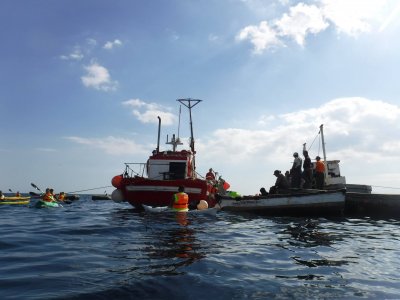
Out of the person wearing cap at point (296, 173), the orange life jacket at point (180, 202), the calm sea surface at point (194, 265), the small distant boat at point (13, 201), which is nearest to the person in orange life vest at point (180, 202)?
the orange life jacket at point (180, 202)

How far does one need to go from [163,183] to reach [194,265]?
13349 millimetres

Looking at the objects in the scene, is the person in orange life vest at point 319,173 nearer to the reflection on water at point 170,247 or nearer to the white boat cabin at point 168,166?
the white boat cabin at point 168,166

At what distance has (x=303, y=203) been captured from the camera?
1731 centimetres

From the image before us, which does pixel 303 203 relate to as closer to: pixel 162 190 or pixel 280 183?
pixel 280 183

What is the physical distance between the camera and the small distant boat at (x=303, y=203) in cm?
1711

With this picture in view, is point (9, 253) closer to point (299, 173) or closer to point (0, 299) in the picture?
point (0, 299)

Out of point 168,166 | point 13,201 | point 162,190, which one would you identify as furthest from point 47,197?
point 162,190

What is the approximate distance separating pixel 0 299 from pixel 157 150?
64.6 ft

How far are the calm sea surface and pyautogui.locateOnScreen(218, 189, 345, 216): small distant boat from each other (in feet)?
19.4

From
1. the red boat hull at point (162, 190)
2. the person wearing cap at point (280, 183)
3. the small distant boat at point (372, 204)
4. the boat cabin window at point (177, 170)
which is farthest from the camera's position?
the boat cabin window at point (177, 170)

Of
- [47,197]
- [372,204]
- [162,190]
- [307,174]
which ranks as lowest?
[372,204]

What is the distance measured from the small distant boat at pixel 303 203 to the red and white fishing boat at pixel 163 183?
350 cm

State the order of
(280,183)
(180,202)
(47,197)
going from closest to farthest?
(180,202) → (280,183) → (47,197)

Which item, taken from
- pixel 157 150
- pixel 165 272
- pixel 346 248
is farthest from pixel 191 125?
pixel 165 272
